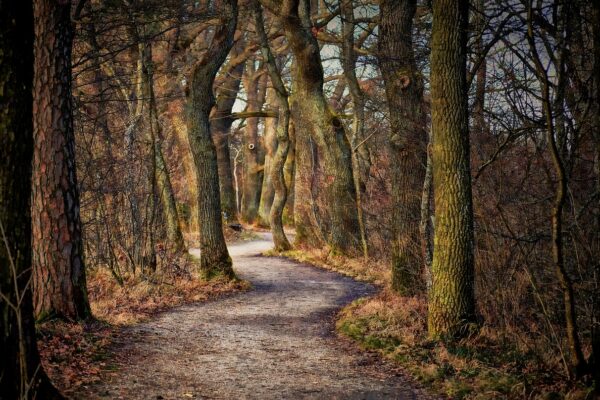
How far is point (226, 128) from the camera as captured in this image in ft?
99.6

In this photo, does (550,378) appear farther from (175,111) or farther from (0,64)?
(175,111)

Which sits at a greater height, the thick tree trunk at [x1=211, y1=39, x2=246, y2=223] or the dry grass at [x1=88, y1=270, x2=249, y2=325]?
the thick tree trunk at [x1=211, y1=39, x2=246, y2=223]

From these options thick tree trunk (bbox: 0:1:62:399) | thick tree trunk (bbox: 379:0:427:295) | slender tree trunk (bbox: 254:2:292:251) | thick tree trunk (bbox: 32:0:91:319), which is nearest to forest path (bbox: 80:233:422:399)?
thick tree trunk (bbox: 32:0:91:319)

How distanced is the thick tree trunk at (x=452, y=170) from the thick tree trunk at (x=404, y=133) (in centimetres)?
309

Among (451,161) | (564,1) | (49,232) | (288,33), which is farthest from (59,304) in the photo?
(288,33)

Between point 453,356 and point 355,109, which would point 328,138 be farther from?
point 453,356

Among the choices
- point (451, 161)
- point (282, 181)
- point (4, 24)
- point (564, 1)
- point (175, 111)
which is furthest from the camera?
point (175, 111)

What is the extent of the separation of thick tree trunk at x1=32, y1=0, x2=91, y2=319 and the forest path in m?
1.19

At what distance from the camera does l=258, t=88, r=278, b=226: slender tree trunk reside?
3089 cm

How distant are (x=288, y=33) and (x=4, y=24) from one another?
13827 mm

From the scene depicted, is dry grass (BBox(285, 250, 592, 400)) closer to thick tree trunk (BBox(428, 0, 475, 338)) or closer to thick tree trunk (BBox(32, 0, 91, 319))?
thick tree trunk (BBox(428, 0, 475, 338))

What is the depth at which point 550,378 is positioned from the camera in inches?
225

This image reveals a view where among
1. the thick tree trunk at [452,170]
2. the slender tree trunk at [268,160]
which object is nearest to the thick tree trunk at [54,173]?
the thick tree trunk at [452,170]

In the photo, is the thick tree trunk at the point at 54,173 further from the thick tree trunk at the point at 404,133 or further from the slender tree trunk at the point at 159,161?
the thick tree trunk at the point at 404,133
